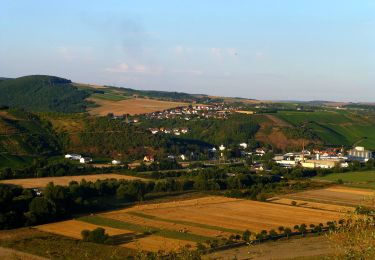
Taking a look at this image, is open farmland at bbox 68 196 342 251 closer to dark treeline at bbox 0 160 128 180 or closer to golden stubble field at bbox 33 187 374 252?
golden stubble field at bbox 33 187 374 252

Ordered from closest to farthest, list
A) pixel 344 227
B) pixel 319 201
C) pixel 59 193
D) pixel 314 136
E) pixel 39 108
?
pixel 344 227, pixel 59 193, pixel 319 201, pixel 314 136, pixel 39 108

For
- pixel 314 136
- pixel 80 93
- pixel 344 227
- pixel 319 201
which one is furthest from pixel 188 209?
pixel 80 93

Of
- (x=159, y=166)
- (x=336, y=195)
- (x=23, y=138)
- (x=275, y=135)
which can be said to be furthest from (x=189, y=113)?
(x=336, y=195)

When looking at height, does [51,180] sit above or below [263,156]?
below

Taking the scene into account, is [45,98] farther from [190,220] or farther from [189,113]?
[190,220]

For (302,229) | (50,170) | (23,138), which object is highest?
(23,138)

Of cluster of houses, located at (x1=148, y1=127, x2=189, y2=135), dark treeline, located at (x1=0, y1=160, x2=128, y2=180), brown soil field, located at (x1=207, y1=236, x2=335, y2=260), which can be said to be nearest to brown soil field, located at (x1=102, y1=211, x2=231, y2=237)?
brown soil field, located at (x1=207, y1=236, x2=335, y2=260)

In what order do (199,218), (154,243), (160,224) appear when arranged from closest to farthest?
1. (154,243)
2. (160,224)
3. (199,218)

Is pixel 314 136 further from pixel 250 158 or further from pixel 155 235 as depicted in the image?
pixel 155 235

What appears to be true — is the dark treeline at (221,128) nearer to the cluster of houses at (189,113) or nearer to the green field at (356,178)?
the cluster of houses at (189,113)
